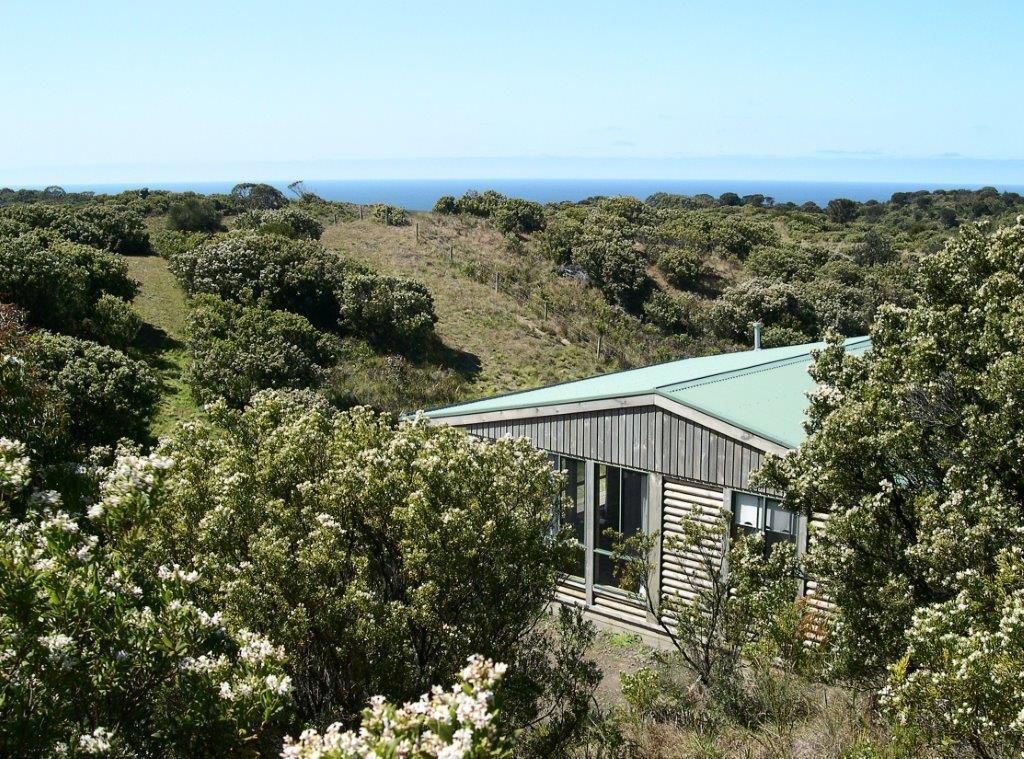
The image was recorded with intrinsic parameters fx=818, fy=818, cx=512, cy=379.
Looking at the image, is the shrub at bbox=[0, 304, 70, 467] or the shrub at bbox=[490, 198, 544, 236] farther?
the shrub at bbox=[490, 198, 544, 236]

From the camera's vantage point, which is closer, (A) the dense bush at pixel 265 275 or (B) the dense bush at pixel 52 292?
(B) the dense bush at pixel 52 292

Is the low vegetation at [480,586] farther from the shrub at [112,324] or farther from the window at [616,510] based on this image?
the shrub at [112,324]

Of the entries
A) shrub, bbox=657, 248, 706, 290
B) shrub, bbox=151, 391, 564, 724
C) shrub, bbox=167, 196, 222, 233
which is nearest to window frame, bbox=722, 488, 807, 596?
shrub, bbox=151, 391, 564, 724

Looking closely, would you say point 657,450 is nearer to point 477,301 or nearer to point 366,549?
point 366,549

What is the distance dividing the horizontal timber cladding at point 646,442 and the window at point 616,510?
0.52 m

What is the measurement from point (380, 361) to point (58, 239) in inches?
613

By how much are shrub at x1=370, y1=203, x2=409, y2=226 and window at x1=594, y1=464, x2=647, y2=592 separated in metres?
39.1

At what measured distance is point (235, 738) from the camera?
5.07m

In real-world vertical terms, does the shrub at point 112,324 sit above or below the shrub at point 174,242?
below

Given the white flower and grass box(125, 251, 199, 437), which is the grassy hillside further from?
the white flower

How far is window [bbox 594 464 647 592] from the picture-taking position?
15.5 m

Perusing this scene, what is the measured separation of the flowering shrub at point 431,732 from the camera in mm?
4125

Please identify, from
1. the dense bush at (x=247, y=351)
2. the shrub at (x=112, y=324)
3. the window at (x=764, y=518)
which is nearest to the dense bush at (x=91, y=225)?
the dense bush at (x=247, y=351)

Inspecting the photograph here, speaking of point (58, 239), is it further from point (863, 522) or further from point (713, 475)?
point (863, 522)
